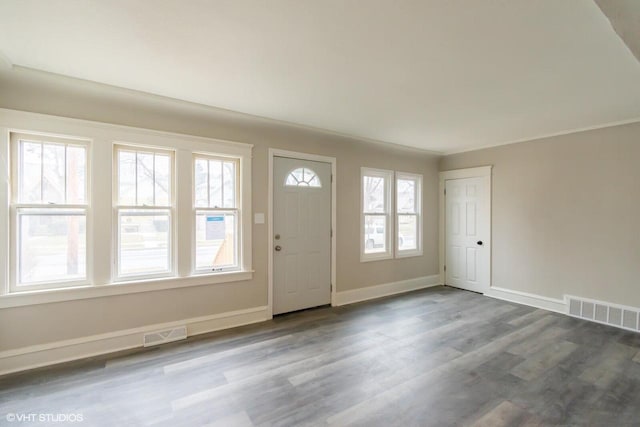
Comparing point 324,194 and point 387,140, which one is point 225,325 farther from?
point 387,140

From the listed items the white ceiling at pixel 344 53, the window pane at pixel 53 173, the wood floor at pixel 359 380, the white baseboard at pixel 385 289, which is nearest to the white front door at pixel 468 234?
the white baseboard at pixel 385 289

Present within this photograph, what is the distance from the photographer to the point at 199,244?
3516 millimetres

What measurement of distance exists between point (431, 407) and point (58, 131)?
155 inches

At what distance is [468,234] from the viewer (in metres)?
5.35

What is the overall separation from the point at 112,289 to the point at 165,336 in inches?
29.1

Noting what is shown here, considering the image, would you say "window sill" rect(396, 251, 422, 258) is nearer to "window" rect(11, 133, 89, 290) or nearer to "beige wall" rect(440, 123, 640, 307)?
"beige wall" rect(440, 123, 640, 307)

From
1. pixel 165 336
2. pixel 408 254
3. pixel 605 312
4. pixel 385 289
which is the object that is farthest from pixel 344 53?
pixel 605 312

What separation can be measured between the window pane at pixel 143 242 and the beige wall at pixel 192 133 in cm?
31

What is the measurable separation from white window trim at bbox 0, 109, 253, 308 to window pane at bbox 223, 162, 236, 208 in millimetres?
118

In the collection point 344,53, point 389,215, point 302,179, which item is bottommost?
point 389,215

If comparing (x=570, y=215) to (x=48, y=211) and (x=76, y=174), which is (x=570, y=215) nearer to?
(x=76, y=174)

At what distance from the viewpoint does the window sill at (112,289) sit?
102 inches

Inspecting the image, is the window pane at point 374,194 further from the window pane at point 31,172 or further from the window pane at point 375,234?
the window pane at point 31,172

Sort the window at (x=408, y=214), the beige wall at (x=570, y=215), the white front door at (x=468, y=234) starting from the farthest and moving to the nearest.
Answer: the window at (x=408, y=214)
the white front door at (x=468, y=234)
the beige wall at (x=570, y=215)
